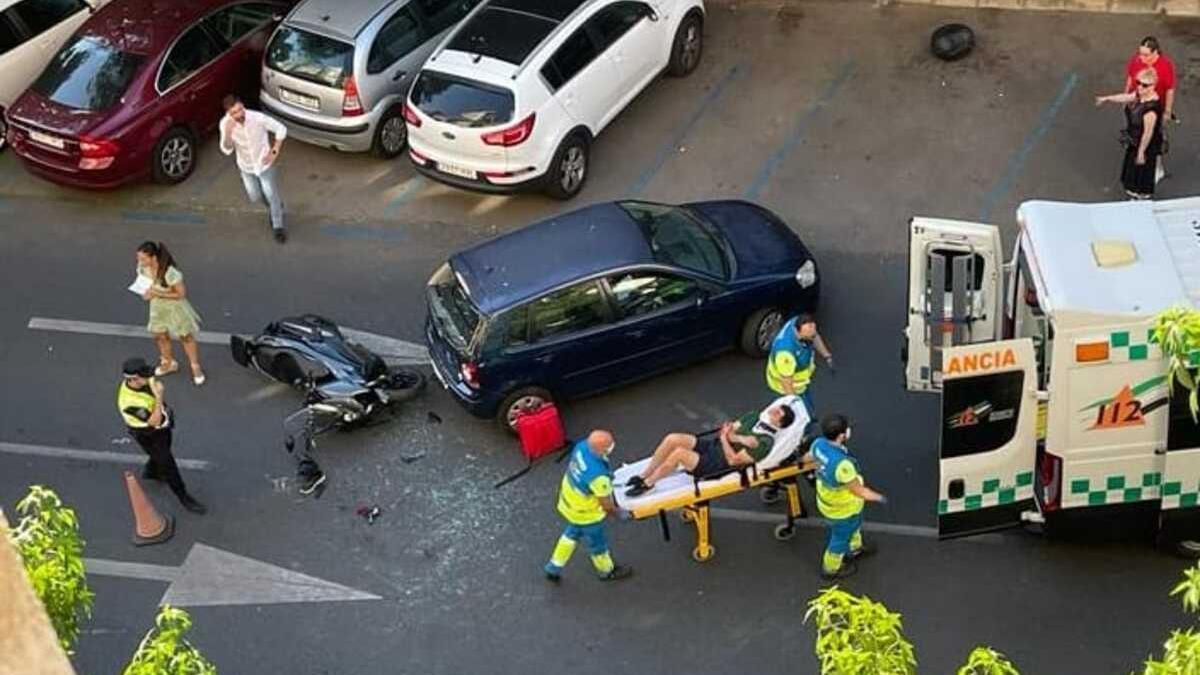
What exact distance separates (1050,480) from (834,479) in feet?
4.87

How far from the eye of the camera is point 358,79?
1634 cm

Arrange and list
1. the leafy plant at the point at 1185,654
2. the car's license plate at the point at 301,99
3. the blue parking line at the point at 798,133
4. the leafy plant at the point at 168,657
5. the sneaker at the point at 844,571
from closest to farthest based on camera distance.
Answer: the leafy plant at the point at 1185,654 → the leafy plant at the point at 168,657 → the sneaker at the point at 844,571 → the blue parking line at the point at 798,133 → the car's license plate at the point at 301,99

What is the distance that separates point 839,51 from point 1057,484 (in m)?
7.60

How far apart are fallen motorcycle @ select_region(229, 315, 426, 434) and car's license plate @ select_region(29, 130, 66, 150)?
141 inches

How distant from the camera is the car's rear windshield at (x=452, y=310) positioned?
42.7ft

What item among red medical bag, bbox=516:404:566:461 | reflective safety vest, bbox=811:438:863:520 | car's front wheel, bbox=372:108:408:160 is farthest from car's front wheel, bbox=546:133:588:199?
reflective safety vest, bbox=811:438:863:520

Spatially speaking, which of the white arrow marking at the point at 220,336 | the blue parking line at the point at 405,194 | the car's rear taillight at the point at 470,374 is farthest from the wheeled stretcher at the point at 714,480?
the blue parking line at the point at 405,194

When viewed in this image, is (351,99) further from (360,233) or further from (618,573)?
(618,573)

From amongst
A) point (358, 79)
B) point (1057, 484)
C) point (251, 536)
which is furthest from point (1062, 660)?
point (358, 79)


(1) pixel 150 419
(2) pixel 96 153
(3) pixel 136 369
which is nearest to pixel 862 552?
(1) pixel 150 419

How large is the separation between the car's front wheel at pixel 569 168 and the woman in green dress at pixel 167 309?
3554 mm

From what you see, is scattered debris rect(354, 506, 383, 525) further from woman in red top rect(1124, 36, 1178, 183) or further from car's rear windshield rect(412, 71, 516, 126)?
woman in red top rect(1124, 36, 1178, 183)

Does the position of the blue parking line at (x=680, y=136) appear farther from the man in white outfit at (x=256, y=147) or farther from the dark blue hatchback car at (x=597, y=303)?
the man in white outfit at (x=256, y=147)

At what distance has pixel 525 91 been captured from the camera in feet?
50.4
